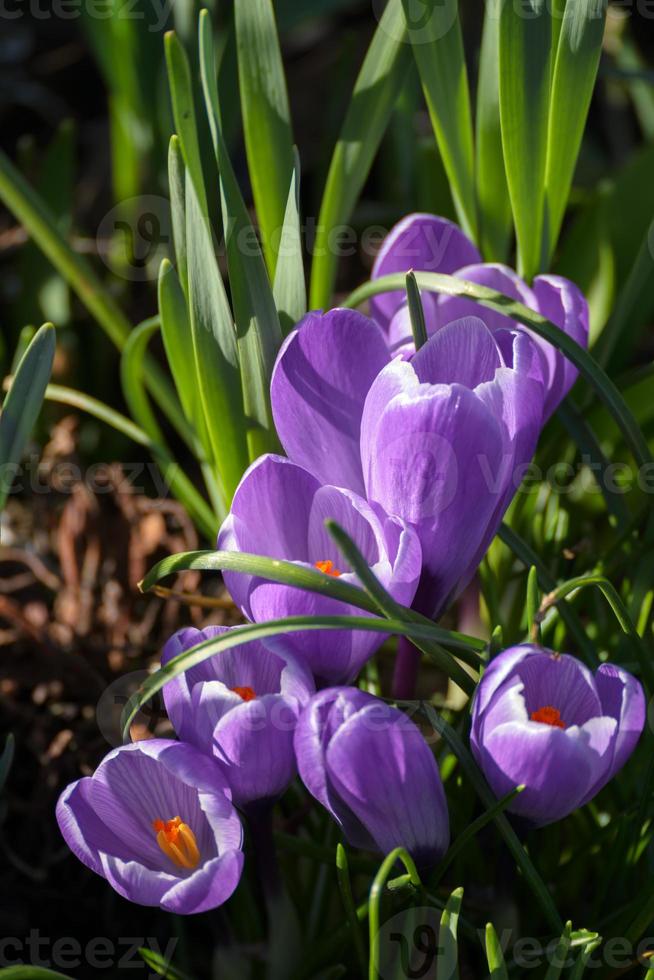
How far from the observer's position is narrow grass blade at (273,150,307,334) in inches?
28.2

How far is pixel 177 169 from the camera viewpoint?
2.43 ft

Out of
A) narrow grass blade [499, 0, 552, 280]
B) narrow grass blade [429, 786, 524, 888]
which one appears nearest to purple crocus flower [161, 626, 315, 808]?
narrow grass blade [429, 786, 524, 888]

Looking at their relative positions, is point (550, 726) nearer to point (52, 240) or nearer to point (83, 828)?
point (83, 828)

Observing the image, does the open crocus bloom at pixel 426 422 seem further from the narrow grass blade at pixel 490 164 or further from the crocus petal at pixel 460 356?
the narrow grass blade at pixel 490 164

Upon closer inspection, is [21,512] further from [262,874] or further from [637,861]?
[637,861]

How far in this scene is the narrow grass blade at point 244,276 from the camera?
2.35 ft

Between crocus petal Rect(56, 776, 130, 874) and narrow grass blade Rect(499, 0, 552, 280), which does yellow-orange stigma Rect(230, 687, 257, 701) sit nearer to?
crocus petal Rect(56, 776, 130, 874)

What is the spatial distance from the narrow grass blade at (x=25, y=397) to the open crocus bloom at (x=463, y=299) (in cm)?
25

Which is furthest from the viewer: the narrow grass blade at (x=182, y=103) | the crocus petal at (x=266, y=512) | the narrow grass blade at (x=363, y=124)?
the narrow grass blade at (x=363, y=124)

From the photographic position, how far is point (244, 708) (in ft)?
1.85

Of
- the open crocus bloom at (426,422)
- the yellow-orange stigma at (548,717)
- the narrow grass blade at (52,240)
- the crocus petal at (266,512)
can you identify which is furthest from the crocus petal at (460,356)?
the narrow grass blade at (52,240)

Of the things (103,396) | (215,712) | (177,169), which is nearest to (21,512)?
(103,396)

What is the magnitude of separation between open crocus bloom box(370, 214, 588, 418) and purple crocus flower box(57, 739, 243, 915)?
1.11ft

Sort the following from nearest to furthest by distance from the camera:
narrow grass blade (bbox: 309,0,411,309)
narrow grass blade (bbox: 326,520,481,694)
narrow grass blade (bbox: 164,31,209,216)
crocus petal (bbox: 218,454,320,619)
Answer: narrow grass blade (bbox: 326,520,481,694)
crocus petal (bbox: 218,454,320,619)
narrow grass blade (bbox: 164,31,209,216)
narrow grass blade (bbox: 309,0,411,309)
